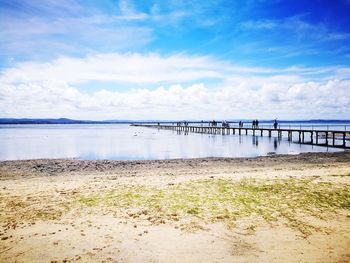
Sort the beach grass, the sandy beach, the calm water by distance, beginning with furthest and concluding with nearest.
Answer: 1. the calm water
2. the beach grass
3. the sandy beach

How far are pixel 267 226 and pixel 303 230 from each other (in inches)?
36.8

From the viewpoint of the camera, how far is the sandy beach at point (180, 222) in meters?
6.83

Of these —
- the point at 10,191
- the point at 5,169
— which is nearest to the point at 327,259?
the point at 10,191

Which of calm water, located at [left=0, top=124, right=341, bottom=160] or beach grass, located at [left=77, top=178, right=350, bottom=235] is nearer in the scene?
beach grass, located at [left=77, top=178, right=350, bottom=235]

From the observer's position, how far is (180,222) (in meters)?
8.59

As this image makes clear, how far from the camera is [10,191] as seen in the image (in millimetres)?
12594

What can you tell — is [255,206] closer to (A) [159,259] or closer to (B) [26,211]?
(A) [159,259]

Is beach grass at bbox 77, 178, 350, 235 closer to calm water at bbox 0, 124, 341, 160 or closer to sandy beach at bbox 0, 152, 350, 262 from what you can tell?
sandy beach at bbox 0, 152, 350, 262

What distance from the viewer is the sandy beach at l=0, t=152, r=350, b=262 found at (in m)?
6.83

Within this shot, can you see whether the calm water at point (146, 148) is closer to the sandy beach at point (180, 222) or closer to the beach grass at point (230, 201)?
the beach grass at point (230, 201)

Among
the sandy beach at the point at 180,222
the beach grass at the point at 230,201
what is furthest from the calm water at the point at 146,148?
the sandy beach at the point at 180,222

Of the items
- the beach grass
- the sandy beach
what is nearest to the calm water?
the beach grass

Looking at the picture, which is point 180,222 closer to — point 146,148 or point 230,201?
point 230,201

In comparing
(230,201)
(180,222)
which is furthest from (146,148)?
(180,222)
